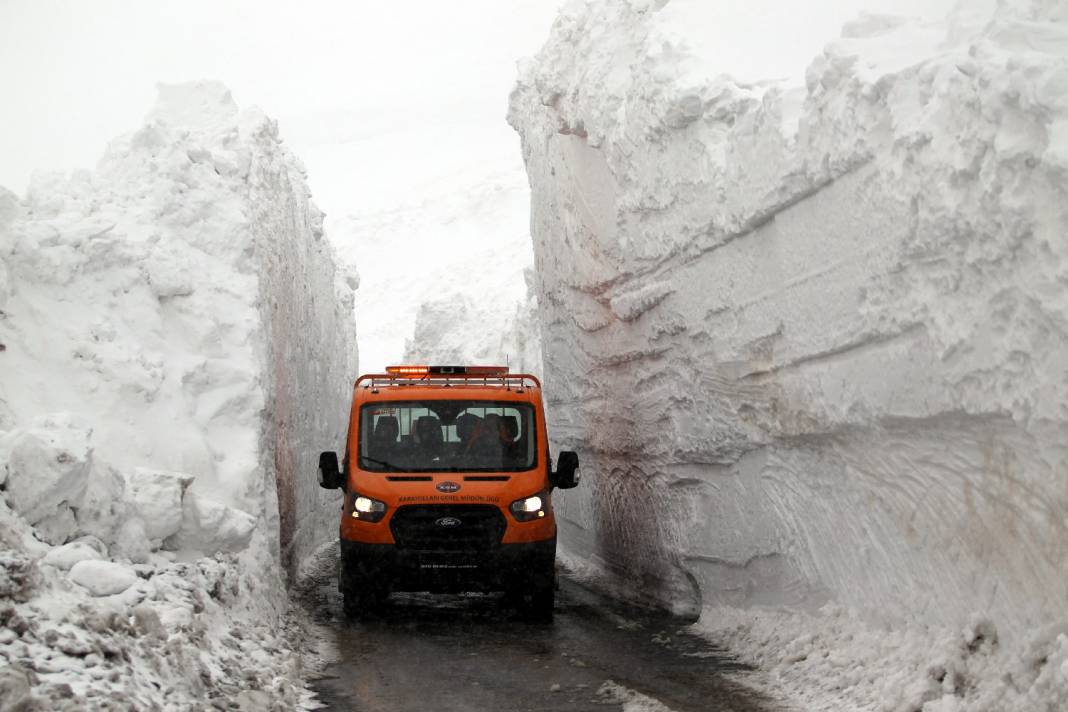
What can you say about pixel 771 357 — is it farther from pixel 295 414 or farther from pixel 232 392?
pixel 295 414

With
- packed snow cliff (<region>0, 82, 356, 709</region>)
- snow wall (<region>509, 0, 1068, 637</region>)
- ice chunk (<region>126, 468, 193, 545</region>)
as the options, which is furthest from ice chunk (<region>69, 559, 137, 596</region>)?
snow wall (<region>509, 0, 1068, 637</region>)

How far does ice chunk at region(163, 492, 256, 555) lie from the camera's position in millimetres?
8250

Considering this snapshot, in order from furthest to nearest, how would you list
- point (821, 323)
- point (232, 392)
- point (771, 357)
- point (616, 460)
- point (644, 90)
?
point (616, 460) < point (644, 90) < point (232, 392) < point (771, 357) < point (821, 323)

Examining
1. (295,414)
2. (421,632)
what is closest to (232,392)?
(421,632)

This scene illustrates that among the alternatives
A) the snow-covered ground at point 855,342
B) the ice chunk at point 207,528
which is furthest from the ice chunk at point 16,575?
the snow-covered ground at point 855,342

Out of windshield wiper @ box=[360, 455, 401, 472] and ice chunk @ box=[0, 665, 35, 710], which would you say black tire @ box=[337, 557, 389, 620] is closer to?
windshield wiper @ box=[360, 455, 401, 472]

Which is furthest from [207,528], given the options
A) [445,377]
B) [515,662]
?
[445,377]

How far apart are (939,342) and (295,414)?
11371 millimetres

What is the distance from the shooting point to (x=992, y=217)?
626 cm

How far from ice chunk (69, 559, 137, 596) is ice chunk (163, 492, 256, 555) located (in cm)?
148

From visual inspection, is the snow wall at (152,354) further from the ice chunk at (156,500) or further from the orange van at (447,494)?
the orange van at (447,494)

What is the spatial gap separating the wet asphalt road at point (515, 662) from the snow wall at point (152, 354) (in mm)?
1251

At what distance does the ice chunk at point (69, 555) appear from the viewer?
6559 millimetres

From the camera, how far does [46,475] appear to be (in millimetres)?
6871
